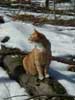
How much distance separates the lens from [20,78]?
6.05 m

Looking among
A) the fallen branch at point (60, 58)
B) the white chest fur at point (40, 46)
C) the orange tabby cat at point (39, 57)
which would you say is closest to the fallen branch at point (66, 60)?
the fallen branch at point (60, 58)

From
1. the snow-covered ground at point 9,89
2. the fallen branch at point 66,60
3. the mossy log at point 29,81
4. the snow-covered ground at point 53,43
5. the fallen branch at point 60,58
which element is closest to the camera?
the mossy log at point 29,81

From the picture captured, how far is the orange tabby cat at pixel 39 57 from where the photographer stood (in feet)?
17.7

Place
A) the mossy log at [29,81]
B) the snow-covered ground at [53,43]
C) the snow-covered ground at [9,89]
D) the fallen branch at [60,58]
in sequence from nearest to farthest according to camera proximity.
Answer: the mossy log at [29,81] < the snow-covered ground at [9,89] < the snow-covered ground at [53,43] < the fallen branch at [60,58]

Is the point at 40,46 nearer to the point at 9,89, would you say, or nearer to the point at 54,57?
the point at 9,89

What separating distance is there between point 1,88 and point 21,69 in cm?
64

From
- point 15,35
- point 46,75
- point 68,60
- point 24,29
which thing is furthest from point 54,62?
point 24,29

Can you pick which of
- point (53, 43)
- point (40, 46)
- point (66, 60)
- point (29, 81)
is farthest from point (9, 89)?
point (53, 43)

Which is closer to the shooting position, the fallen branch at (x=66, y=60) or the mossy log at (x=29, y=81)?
the mossy log at (x=29, y=81)

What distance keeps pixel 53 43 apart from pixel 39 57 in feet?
14.4

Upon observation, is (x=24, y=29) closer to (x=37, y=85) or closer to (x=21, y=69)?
(x=21, y=69)

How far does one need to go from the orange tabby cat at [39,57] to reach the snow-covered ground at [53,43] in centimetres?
33

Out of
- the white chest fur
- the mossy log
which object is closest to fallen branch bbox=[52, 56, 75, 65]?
the mossy log

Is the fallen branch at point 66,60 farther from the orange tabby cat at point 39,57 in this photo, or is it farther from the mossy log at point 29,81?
the orange tabby cat at point 39,57
